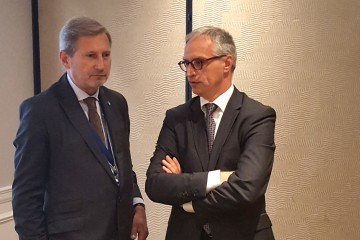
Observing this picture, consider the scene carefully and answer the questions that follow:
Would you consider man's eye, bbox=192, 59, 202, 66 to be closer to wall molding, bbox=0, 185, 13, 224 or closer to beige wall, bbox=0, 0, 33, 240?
beige wall, bbox=0, 0, 33, 240

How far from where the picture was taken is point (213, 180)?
152cm

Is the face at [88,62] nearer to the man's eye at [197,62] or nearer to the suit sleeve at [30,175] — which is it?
the suit sleeve at [30,175]

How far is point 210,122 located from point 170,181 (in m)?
0.28

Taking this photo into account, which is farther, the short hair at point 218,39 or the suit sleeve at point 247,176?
the short hair at point 218,39

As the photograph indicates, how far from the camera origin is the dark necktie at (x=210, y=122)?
1638mm

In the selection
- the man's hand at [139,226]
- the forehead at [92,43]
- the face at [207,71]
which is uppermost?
the forehead at [92,43]

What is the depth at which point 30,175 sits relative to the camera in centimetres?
149

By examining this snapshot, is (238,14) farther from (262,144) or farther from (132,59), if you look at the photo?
(262,144)

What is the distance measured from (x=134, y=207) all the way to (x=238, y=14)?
4.49 feet

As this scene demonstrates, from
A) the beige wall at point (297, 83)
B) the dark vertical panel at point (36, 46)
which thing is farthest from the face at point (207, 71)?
the dark vertical panel at point (36, 46)

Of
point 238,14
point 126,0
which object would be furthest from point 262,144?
point 126,0

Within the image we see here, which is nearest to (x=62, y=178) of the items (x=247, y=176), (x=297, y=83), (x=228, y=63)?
(x=247, y=176)

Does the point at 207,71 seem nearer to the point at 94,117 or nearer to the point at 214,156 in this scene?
the point at 214,156

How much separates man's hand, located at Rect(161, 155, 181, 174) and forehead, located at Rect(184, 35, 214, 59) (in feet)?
1.36
